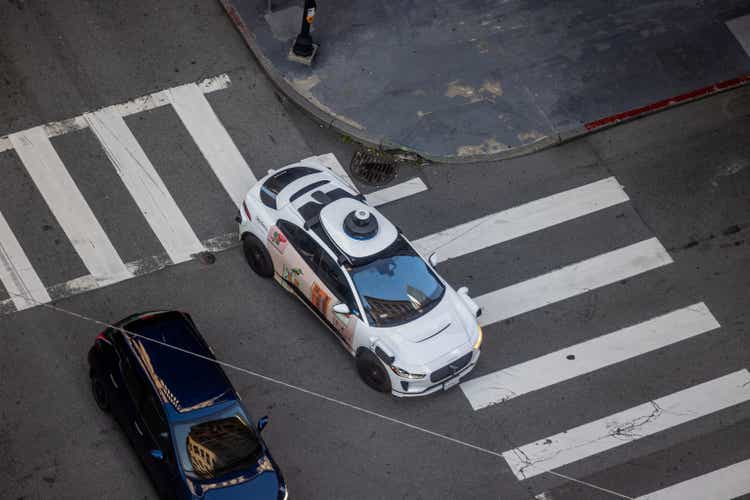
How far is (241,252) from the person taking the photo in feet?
50.1

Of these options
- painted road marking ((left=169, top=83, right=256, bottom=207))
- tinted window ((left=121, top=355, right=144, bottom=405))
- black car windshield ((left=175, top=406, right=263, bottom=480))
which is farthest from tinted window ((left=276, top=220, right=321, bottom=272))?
tinted window ((left=121, top=355, right=144, bottom=405))

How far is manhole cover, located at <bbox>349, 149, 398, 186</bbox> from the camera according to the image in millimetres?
16203

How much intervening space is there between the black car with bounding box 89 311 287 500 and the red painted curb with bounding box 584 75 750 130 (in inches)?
328

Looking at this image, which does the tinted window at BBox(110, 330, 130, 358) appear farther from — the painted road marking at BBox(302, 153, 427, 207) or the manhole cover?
the manhole cover

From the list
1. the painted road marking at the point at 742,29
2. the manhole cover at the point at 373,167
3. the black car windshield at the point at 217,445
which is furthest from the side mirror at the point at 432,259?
the painted road marking at the point at 742,29

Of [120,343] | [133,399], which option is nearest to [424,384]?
[133,399]

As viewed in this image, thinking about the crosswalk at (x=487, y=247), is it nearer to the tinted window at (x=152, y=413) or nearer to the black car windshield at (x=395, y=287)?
the black car windshield at (x=395, y=287)

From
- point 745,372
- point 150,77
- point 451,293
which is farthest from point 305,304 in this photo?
point 745,372

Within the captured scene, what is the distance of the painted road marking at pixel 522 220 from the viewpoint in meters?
15.6

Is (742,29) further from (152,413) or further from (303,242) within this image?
(152,413)

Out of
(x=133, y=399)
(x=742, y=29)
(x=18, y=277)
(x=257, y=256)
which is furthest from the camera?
(x=742, y=29)

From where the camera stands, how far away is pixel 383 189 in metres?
16.1

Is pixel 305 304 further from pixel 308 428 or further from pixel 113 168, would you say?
pixel 113 168

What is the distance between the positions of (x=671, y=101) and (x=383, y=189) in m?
5.70
